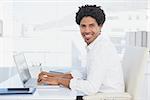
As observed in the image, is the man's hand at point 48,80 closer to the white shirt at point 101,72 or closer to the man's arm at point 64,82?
the man's arm at point 64,82

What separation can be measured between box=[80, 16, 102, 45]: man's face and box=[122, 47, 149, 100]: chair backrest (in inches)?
11.5

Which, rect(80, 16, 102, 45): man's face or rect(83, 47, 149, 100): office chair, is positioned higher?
rect(80, 16, 102, 45): man's face

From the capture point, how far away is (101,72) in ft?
5.70

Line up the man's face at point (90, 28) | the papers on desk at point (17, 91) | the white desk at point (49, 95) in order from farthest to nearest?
the man's face at point (90, 28) → the papers on desk at point (17, 91) → the white desk at point (49, 95)

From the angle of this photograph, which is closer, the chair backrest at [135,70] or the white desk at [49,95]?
the white desk at [49,95]

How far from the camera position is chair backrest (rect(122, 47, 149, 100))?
1767mm

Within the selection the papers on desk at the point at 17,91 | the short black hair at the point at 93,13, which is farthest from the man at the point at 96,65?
the papers on desk at the point at 17,91

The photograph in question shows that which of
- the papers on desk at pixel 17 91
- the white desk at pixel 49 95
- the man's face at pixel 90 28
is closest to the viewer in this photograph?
the white desk at pixel 49 95

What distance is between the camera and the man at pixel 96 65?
173 centimetres

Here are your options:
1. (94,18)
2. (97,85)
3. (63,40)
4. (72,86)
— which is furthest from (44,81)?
(63,40)

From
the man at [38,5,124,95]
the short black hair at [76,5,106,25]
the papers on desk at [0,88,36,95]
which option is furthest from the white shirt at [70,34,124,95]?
the papers on desk at [0,88,36,95]

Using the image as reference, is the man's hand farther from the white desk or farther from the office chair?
the office chair

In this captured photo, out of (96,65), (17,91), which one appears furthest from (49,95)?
(96,65)

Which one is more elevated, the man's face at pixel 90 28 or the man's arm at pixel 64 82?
the man's face at pixel 90 28
